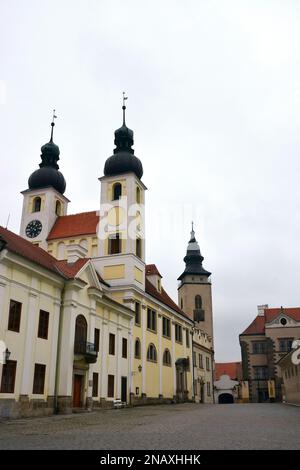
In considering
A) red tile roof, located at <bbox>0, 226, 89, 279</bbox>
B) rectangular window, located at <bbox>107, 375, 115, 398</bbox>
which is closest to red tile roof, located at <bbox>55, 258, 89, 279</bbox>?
red tile roof, located at <bbox>0, 226, 89, 279</bbox>

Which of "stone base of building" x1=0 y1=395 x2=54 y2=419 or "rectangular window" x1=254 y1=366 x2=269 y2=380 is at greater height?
"rectangular window" x1=254 y1=366 x2=269 y2=380

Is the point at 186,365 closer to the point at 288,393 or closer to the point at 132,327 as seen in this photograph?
the point at 288,393

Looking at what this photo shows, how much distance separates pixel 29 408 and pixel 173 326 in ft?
89.9

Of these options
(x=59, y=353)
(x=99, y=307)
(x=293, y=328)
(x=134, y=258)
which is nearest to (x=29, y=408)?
(x=59, y=353)

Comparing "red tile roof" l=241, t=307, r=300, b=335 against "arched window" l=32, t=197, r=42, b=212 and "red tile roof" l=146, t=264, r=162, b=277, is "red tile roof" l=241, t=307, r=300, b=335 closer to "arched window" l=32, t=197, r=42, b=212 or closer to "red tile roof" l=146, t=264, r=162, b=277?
"red tile roof" l=146, t=264, r=162, b=277

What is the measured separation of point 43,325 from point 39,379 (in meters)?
2.70

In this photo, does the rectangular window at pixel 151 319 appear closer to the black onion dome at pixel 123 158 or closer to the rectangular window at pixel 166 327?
the rectangular window at pixel 166 327

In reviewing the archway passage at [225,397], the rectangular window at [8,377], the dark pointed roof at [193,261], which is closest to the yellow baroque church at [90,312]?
the rectangular window at [8,377]

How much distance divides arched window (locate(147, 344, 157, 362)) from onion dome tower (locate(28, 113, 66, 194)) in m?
19.0

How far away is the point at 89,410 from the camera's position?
27078mm

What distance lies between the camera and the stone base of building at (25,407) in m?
20.7

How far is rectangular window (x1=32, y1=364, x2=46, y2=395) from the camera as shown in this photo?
76.7 feet

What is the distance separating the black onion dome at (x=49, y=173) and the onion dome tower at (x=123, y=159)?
22.4ft

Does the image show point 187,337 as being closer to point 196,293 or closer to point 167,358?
point 167,358
